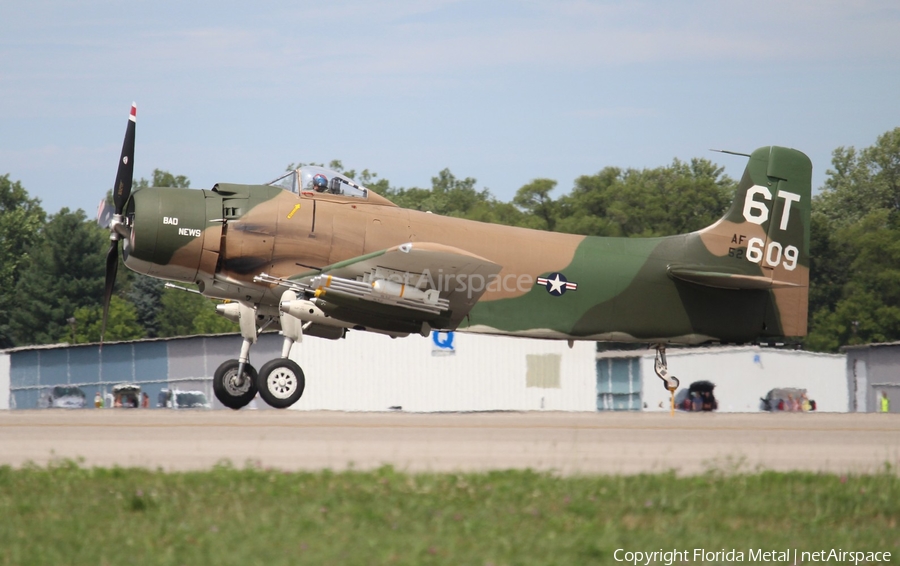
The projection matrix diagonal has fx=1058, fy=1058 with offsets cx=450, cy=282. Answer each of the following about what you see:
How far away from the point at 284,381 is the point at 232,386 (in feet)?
3.12

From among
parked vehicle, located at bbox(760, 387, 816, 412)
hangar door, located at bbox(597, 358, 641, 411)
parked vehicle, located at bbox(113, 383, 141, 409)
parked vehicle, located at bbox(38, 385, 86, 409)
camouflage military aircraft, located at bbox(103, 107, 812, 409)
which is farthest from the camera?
parked vehicle, located at bbox(38, 385, 86, 409)

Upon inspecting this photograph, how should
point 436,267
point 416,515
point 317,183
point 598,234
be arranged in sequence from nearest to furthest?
point 416,515 < point 436,267 < point 317,183 < point 598,234

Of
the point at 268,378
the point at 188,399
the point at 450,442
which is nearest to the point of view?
the point at 450,442

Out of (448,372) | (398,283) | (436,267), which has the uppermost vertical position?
(436,267)

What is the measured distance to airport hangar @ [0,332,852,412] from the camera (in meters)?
30.2

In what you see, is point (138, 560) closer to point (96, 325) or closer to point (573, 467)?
point (573, 467)

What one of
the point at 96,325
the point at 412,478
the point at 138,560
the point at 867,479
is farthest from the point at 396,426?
the point at 96,325

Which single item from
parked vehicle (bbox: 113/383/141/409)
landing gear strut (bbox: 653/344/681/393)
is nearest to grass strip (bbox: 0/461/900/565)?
landing gear strut (bbox: 653/344/681/393)

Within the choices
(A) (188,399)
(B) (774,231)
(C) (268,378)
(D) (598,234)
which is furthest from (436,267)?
(D) (598,234)

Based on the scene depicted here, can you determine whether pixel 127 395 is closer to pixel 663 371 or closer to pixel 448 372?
pixel 448 372

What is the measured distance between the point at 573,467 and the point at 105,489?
4.03 meters

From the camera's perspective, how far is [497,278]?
56.1ft

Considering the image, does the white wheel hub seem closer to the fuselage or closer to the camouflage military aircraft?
the camouflage military aircraft

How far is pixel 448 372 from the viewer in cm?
3053
